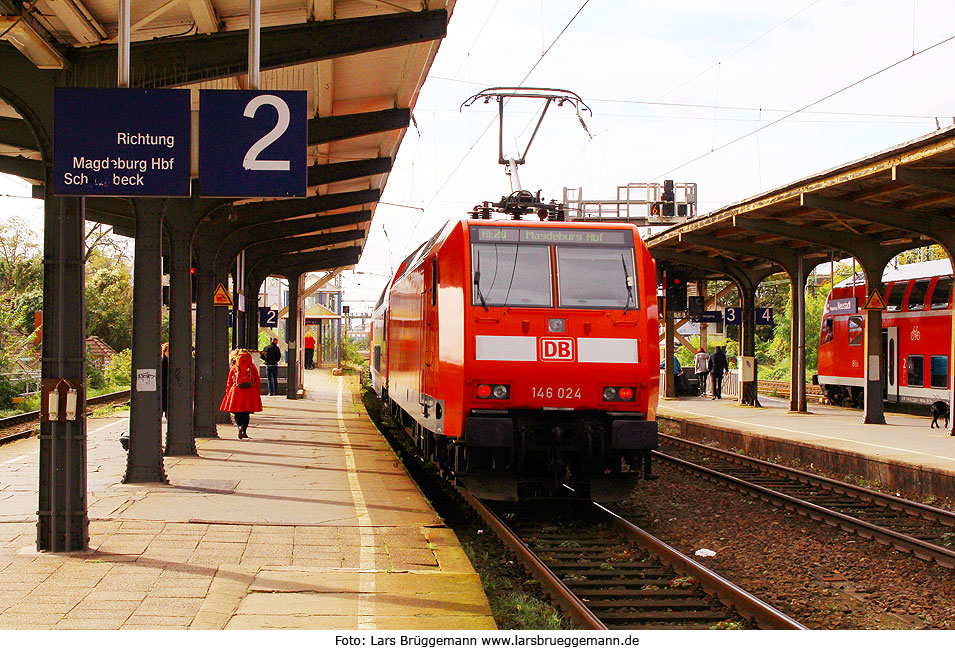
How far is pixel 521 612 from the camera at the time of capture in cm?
665

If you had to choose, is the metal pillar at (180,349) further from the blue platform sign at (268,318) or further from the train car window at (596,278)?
the blue platform sign at (268,318)

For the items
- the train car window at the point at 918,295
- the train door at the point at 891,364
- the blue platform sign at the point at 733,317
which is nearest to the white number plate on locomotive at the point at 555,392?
the blue platform sign at the point at 733,317

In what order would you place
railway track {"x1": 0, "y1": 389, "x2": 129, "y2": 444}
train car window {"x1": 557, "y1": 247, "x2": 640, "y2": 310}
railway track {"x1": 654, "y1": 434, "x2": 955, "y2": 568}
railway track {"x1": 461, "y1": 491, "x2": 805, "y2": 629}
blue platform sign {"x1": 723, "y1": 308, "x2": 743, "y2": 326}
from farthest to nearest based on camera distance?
1. blue platform sign {"x1": 723, "y1": 308, "x2": 743, "y2": 326}
2. railway track {"x1": 0, "y1": 389, "x2": 129, "y2": 444}
3. train car window {"x1": 557, "y1": 247, "x2": 640, "y2": 310}
4. railway track {"x1": 654, "y1": 434, "x2": 955, "y2": 568}
5. railway track {"x1": 461, "y1": 491, "x2": 805, "y2": 629}

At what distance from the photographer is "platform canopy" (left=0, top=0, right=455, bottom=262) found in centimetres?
823

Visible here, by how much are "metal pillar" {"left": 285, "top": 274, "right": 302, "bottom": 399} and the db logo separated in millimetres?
18530

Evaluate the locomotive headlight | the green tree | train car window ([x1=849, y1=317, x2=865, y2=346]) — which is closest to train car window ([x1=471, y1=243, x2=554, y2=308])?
the locomotive headlight

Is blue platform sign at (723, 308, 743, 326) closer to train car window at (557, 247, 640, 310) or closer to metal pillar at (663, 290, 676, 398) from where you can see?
metal pillar at (663, 290, 676, 398)

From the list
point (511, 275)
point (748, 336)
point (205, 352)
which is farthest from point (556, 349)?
point (748, 336)

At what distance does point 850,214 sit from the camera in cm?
1633

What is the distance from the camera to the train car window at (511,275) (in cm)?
989

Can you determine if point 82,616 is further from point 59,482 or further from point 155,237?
point 155,237

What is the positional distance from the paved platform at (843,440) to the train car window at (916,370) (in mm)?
1445

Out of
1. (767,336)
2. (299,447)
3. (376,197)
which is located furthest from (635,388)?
(767,336)

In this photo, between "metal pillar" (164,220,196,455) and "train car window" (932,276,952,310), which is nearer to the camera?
"metal pillar" (164,220,196,455)
